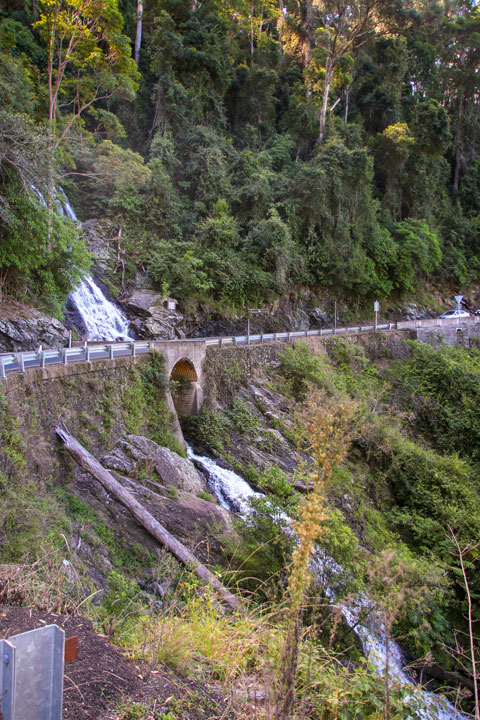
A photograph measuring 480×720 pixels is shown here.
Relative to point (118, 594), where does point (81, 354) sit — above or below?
above

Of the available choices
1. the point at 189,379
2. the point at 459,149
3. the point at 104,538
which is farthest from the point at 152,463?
the point at 459,149

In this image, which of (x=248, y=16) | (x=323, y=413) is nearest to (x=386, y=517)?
(x=323, y=413)

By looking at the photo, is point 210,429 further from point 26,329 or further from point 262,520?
point 26,329

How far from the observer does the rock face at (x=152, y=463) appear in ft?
37.6

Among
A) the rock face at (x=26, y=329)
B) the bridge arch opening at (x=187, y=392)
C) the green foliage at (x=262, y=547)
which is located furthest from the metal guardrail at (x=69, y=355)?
the green foliage at (x=262, y=547)

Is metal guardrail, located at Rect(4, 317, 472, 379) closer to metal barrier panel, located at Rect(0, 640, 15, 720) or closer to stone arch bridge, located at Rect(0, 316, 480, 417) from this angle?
stone arch bridge, located at Rect(0, 316, 480, 417)

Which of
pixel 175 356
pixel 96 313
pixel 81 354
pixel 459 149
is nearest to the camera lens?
pixel 81 354

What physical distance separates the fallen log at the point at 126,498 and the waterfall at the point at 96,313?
11617 millimetres

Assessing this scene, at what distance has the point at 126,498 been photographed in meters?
9.80

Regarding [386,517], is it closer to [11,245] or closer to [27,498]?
[27,498]

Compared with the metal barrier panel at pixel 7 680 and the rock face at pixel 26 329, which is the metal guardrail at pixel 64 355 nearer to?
the rock face at pixel 26 329

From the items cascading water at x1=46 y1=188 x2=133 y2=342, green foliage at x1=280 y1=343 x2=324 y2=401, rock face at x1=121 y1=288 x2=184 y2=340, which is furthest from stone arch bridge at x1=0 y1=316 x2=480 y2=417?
rock face at x1=121 y1=288 x2=184 y2=340

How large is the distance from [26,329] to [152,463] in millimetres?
8743

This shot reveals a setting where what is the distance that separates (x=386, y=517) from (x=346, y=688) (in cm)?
1349
